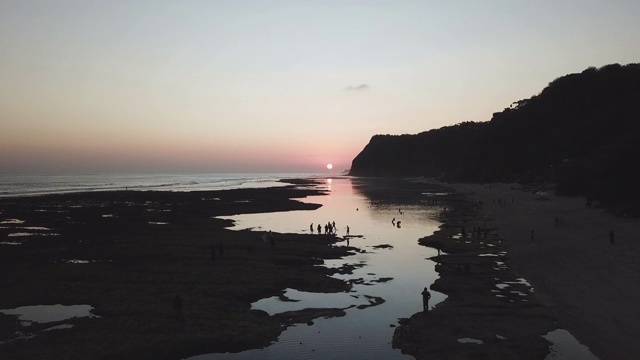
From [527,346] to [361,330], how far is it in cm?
740

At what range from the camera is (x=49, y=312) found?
24281mm

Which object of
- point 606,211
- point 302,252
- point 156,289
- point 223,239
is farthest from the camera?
point 606,211

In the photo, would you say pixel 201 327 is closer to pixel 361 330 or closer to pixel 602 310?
pixel 361 330

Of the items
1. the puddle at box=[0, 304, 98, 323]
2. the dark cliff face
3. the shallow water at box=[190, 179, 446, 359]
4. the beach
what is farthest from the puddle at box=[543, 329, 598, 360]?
the dark cliff face

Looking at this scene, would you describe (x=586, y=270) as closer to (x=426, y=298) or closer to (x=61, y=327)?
(x=426, y=298)

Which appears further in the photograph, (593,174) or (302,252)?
(593,174)

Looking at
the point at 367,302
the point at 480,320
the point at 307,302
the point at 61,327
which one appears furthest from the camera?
the point at 307,302

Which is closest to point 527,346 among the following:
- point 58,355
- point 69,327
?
point 58,355

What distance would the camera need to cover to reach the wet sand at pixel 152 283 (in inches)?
779

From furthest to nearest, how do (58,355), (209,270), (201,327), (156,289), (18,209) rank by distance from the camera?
(18,209) < (209,270) < (156,289) < (201,327) < (58,355)

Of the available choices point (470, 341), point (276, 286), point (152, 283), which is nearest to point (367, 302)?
point (276, 286)

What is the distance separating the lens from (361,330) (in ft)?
70.8

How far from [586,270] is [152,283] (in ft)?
96.7

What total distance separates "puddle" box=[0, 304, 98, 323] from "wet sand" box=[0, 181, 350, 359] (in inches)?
21.8
